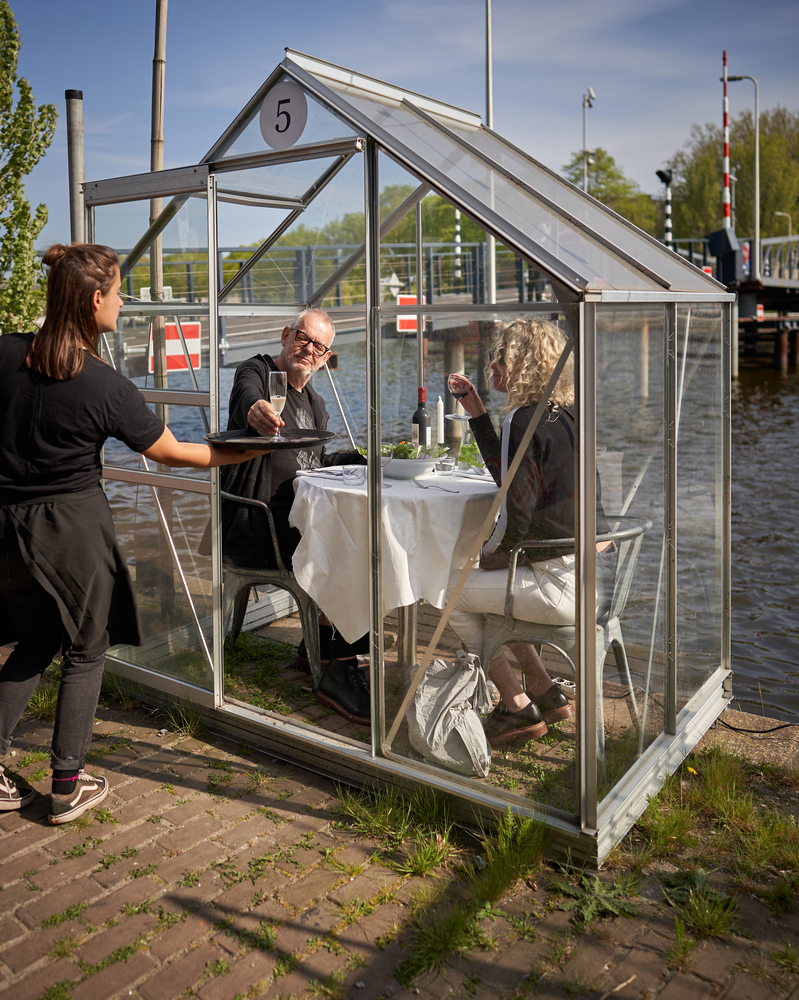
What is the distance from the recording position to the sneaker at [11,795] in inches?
140

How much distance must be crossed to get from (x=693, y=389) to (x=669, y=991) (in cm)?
234

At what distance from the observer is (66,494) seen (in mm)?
3344

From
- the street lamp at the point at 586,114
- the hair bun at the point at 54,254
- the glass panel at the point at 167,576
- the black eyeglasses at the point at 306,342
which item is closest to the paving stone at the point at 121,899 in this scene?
the glass panel at the point at 167,576

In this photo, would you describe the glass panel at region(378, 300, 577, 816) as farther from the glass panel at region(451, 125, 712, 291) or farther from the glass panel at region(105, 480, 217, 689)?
the glass panel at region(105, 480, 217, 689)

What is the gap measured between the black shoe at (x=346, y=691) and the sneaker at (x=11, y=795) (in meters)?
1.33

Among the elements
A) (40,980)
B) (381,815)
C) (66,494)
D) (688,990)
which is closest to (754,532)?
(381,815)

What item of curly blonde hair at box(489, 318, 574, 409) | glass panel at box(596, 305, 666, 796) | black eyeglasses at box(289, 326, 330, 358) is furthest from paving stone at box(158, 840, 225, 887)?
black eyeglasses at box(289, 326, 330, 358)

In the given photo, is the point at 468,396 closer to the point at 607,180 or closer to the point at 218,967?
the point at 218,967

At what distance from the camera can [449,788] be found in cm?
343

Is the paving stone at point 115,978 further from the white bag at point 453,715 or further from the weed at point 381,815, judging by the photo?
the white bag at point 453,715

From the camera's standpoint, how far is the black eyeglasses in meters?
4.74

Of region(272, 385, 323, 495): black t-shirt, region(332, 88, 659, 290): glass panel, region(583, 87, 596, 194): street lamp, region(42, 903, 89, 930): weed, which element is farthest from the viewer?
region(583, 87, 596, 194): street lamp

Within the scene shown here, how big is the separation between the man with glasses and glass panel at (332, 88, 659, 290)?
1.27m

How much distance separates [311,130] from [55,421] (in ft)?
5.02
